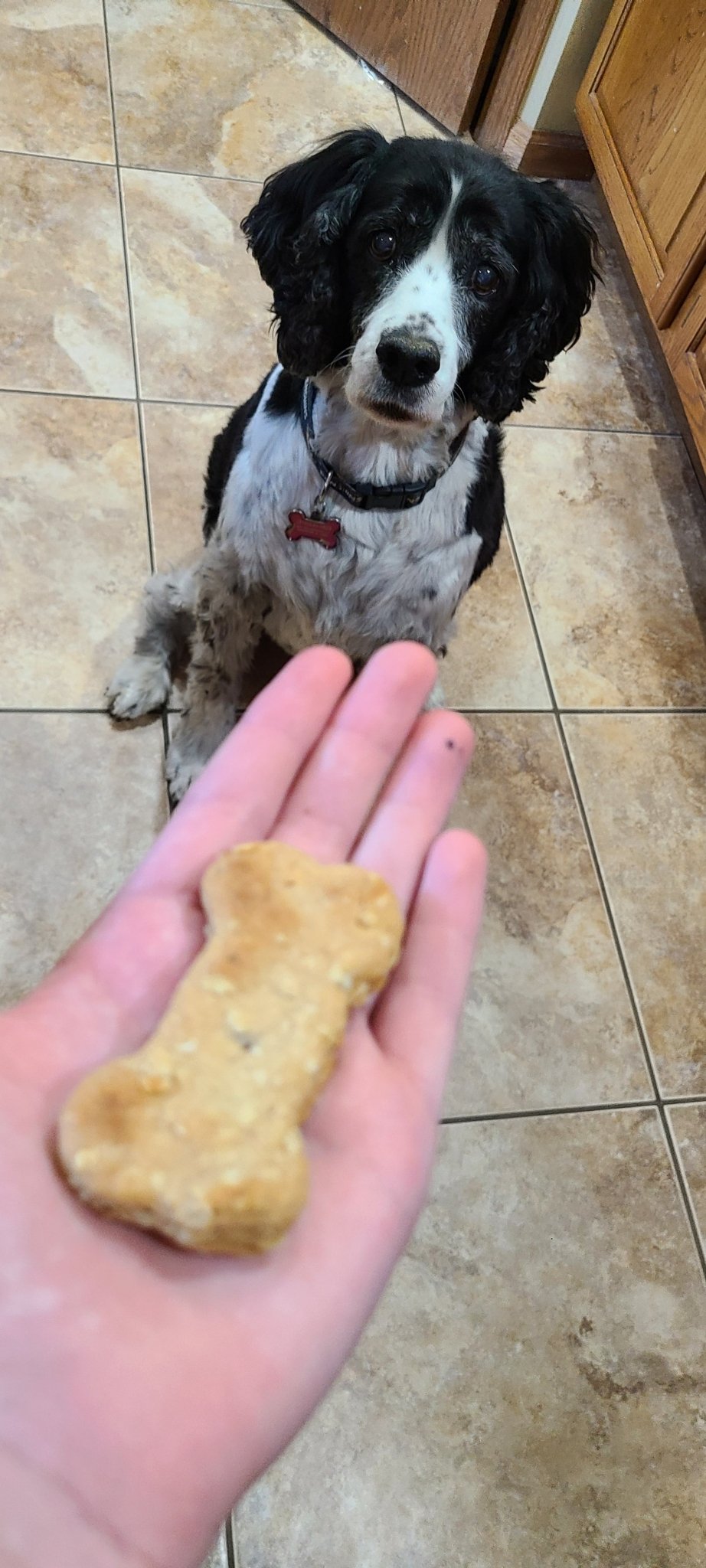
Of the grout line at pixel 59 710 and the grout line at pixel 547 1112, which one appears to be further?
the grout line at pixel 59 710

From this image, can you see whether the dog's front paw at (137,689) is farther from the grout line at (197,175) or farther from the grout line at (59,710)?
the grout line at (197,175)

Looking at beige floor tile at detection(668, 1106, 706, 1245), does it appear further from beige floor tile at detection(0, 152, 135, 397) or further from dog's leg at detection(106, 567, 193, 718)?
beige floor tile at detection(0, 152, 135, 397)

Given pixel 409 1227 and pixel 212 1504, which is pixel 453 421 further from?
pixel 212 1504

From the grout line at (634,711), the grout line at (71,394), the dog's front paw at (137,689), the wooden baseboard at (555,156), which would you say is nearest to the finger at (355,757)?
the dog's front paw at (137,689)

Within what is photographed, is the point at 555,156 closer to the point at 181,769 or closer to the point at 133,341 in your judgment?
the point at 133,341

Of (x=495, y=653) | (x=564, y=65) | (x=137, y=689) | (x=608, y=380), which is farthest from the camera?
(x=564, y=65)

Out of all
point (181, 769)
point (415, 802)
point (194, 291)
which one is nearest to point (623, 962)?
point (181, 769)

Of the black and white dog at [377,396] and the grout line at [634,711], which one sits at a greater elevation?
the black and white dog at [377,396]
